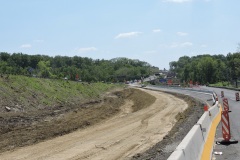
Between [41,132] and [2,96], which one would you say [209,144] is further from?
[2,96]

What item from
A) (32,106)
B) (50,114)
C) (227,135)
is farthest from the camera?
(32,106)

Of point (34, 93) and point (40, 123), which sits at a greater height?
point (34, 93)

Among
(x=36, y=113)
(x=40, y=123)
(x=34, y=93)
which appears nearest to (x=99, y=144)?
(x=40, y=123)

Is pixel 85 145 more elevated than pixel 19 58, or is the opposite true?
pixel 19 58

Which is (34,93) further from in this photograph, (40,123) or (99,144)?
(99,144)

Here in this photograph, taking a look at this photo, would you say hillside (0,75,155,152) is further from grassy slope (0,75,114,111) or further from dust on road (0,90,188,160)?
dust on road (0,90,188,160)

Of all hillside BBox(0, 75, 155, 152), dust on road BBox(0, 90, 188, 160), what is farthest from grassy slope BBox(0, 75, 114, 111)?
dust on road BBox(0, 90, 188, 160)

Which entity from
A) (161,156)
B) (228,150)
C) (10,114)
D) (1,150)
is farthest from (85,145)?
(10,114)

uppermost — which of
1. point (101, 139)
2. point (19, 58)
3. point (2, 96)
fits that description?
point (19, 58)

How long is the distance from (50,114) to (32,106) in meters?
2.84

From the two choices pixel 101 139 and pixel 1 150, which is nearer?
pixel 1 150

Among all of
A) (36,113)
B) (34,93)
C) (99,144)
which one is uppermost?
(34,93)

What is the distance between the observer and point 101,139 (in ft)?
60.3

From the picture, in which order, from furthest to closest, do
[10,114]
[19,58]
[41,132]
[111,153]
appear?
[19,58] < [10,114] < [41,132] < [111,153]
